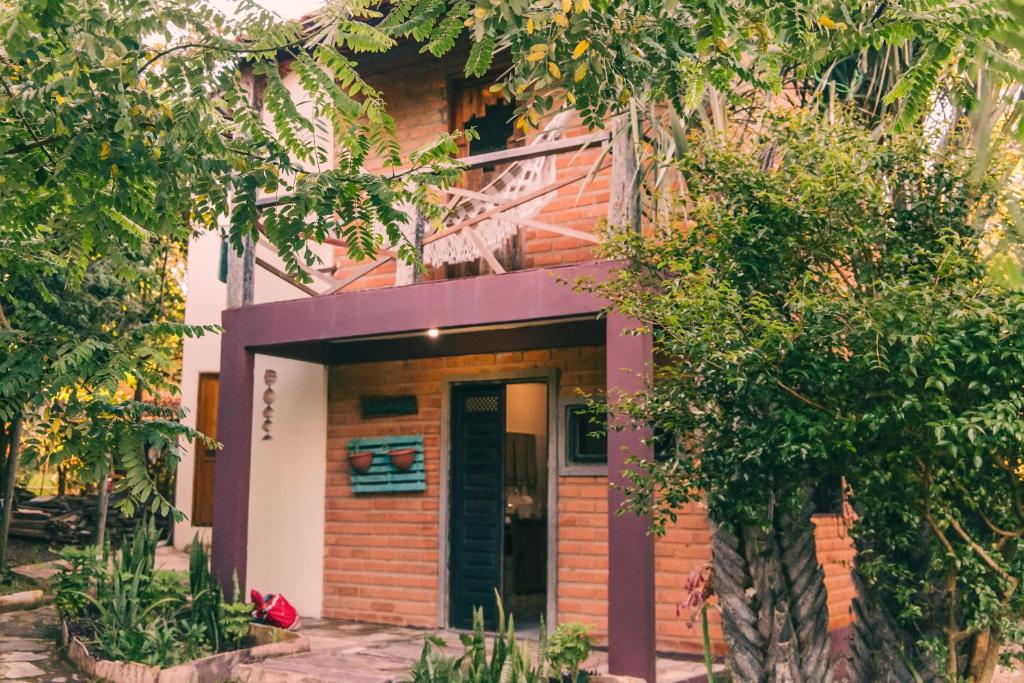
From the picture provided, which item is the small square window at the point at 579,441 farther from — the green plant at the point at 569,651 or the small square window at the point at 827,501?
the green plant at the point at 569,651

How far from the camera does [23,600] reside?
9672 mm

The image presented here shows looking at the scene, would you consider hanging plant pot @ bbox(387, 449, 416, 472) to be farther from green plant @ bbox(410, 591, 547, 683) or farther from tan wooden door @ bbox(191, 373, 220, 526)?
green plant @ bbox(410, 591, 547, 683)

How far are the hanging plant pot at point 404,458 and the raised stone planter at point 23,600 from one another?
12.2 ft

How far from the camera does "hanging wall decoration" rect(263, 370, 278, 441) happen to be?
10133 mm

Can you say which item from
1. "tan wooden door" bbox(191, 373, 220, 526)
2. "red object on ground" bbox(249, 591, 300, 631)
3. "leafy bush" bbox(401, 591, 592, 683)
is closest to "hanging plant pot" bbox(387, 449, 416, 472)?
"red object on ground" bbox(249, 591, 300, 631)

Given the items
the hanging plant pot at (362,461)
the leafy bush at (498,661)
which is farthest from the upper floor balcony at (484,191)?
the leafy bush at (498,661)

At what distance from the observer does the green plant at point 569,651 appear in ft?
20.5

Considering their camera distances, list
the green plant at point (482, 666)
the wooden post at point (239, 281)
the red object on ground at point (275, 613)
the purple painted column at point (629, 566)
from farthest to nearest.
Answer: the wooden post at point (239, 281) < the red object on ground at point (275, 613) < the purple painted column at point (629, 566) < the green plant at point (482, 666)

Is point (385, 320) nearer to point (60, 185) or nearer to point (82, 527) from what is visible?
point (60, 185)

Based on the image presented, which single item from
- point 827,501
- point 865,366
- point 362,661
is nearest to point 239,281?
point 362,661

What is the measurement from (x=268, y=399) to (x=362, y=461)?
3.84 ft

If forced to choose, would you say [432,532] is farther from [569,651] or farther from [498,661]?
[498,661]

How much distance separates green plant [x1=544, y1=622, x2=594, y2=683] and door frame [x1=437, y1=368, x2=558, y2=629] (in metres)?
2.40

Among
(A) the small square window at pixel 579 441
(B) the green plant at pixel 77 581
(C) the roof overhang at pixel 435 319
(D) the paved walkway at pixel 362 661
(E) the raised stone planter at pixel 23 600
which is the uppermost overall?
(C) the roof overhang at pixel 435 319
